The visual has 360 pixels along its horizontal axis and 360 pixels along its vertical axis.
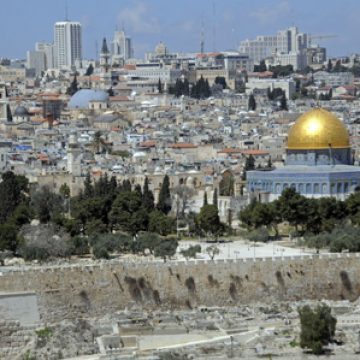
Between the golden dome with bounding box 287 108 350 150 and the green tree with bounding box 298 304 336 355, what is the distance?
18.2 metres

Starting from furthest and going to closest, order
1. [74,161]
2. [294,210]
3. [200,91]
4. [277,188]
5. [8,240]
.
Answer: [200,91] → [74,161] → [277,188] → [294,210] → [8,240]

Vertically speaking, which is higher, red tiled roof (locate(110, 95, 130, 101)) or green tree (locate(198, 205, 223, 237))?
red tiled roof (locate(110, 95, 130, 101))

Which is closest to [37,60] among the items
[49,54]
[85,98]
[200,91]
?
[49,54]

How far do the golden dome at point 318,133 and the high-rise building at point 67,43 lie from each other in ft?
439

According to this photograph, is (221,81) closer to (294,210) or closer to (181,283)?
(294,210)

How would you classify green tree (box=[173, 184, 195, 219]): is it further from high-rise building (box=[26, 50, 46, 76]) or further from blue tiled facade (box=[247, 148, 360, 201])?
high-rise building (box=[26, 50, 46, 76])

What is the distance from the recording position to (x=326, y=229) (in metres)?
33.4

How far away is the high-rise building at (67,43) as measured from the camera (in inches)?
6875

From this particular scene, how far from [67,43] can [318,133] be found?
136368 millimetres

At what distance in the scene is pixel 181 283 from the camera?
27.2 meters

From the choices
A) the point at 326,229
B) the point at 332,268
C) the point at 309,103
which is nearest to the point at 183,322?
the point at 332,268

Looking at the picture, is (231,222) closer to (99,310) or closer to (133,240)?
(133,240)

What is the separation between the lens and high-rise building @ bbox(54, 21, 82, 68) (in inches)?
Result: 6875

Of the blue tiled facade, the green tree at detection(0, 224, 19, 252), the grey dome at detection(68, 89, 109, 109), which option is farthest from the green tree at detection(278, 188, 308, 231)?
the grey dome at detection(68, 89, 109, 109)
